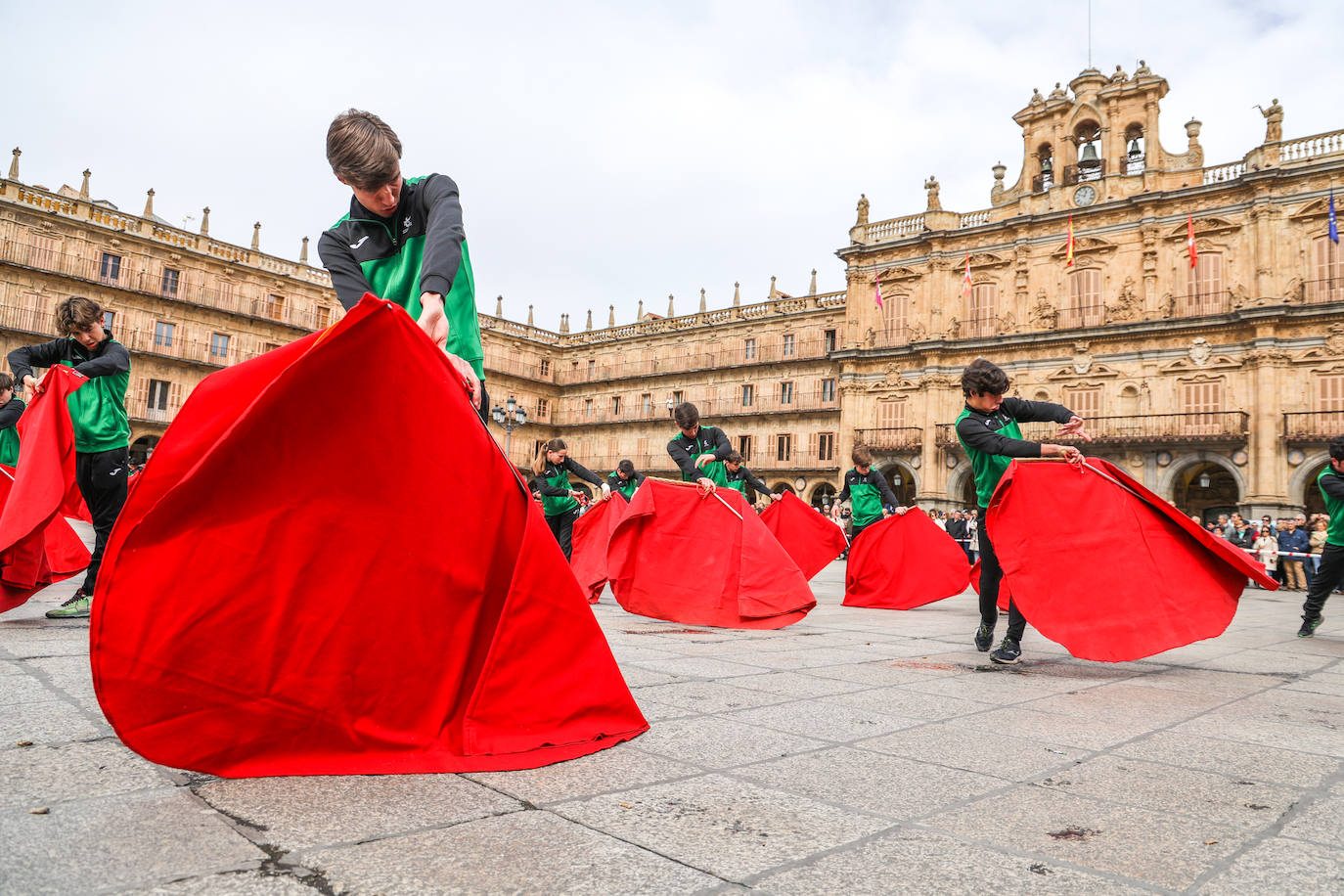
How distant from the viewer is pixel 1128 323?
30.5 meters

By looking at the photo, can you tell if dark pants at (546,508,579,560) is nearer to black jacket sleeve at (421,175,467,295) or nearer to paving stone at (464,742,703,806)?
black jacket sleeve at (421,175,467,295)

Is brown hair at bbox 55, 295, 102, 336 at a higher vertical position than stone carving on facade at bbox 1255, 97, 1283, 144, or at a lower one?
lower

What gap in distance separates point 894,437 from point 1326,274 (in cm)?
1532

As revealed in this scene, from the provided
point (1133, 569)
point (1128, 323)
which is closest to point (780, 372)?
point (1128, 323)

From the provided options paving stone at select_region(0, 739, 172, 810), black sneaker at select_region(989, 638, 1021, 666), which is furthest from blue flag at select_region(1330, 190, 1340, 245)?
paving stone at select_region(0, 739, 172, 810)

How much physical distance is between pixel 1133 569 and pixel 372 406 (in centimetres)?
431

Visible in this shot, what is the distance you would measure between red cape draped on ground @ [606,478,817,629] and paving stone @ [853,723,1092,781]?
363cm

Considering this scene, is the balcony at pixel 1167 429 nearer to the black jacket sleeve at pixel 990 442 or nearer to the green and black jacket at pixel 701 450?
the green and black jacket at pixel 701 450

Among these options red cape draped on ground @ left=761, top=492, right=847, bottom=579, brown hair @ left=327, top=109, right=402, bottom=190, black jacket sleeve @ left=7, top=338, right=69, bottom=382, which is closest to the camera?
brown hair @ left=327, top=109, right=402, bottom=190

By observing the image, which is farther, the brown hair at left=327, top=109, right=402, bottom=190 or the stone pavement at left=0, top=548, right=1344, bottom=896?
the brown hair at left=327, top=109, right=402, bottom=190

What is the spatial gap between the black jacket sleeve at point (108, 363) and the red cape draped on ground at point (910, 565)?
24.6ft

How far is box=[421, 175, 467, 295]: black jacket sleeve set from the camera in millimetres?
2826

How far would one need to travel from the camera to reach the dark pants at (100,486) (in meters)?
5.35

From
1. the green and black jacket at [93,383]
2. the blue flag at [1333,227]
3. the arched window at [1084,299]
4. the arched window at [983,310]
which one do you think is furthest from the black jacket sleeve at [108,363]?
the blue flag at [1333,227]
